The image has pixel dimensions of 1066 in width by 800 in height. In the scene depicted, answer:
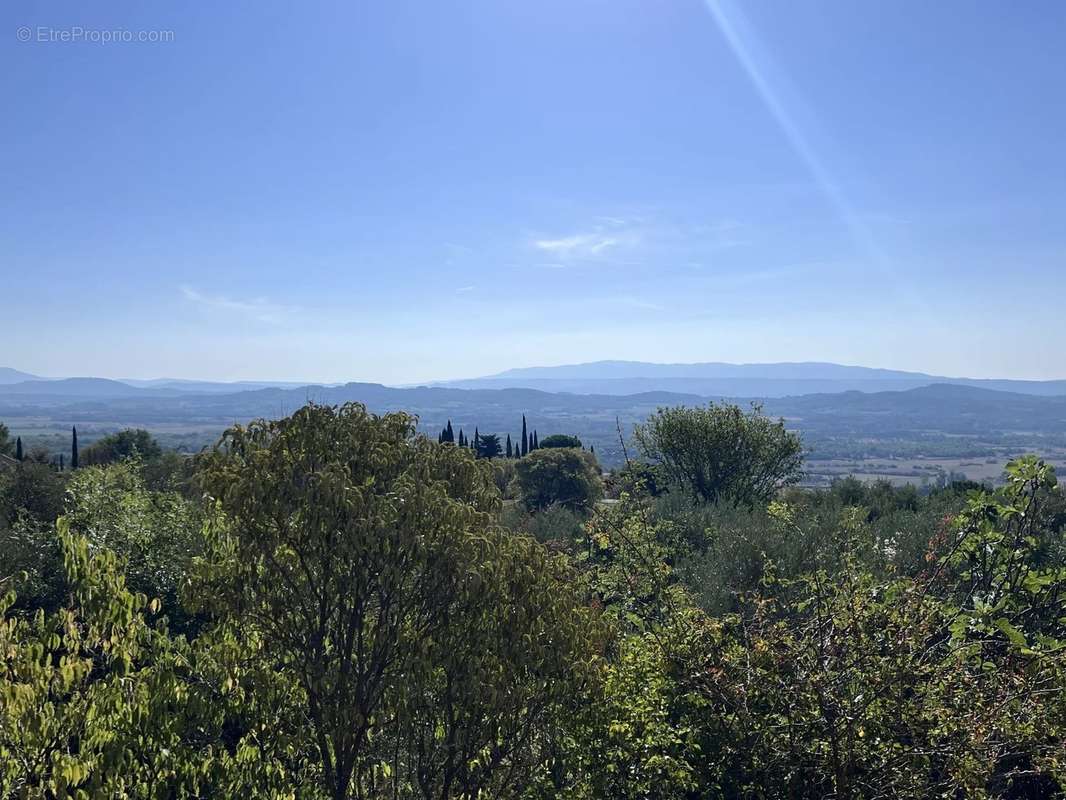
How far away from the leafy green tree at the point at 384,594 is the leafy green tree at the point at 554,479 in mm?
44955

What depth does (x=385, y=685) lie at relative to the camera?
7812 mm

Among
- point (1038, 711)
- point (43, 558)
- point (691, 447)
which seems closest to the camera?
point (1038, 711)

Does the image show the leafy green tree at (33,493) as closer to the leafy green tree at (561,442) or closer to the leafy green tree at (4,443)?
the leafy green tree at (4,443)

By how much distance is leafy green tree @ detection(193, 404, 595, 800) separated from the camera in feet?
24.7

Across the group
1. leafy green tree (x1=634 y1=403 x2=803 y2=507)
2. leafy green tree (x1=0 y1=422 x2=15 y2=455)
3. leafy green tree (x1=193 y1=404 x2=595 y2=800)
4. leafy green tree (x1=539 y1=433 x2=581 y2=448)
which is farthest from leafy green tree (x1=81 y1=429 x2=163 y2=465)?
leafy green tree (x1=193 y1=404 x2=595 y2=800)

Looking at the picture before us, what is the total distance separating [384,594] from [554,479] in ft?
154

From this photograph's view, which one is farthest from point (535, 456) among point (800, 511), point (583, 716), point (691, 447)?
point (583, 716)

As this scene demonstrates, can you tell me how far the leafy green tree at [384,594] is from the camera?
7523mm

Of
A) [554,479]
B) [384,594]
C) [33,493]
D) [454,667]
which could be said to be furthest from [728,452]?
[384,594]

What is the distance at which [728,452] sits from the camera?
147ft

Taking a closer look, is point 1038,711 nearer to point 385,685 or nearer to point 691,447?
point 385,685

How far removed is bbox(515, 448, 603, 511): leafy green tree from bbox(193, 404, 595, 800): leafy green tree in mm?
44955

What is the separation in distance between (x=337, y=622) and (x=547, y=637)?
101 inches

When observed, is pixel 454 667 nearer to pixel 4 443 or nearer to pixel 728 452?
pixel 728 452
